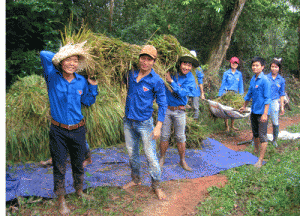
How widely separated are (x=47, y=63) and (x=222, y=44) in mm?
8566

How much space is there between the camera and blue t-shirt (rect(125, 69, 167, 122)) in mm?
3537

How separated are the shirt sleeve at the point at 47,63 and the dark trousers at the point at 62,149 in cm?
63

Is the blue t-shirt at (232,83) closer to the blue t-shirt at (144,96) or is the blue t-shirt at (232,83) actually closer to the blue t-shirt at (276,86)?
the blue t-shirt at (276,86)

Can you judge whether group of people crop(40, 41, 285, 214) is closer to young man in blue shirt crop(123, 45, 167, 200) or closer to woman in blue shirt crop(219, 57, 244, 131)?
young man in blue shirt crop(123, 45, 167, 200)

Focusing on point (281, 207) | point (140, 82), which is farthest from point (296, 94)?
point (140, 82)

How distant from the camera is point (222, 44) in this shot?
10297 mm

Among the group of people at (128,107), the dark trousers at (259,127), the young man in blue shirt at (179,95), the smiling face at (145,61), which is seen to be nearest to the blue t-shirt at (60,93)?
the group of people at (128,107)

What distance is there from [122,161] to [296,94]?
1120cm

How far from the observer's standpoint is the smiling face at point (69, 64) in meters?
2.99

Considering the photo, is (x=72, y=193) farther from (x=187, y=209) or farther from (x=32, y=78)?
(x=32, y=78)

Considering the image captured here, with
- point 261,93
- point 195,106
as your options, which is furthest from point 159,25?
point 261,93

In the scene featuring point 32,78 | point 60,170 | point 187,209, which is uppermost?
point 32,78

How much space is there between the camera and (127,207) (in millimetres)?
3498

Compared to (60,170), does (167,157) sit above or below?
below
